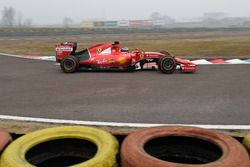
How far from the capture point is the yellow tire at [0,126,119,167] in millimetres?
3277

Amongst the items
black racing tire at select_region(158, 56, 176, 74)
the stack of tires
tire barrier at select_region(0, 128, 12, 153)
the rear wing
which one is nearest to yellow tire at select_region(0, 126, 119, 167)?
the stack of tires

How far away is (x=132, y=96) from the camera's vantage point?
7.52 metres

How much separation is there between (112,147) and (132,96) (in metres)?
4.16

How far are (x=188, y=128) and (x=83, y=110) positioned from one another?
10.3ft

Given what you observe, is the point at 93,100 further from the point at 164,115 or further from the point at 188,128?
the point at 188,128

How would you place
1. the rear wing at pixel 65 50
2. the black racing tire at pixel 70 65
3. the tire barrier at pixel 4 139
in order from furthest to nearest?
the rear wing at pixel 65 50, the black racing tire at pixel 70 65, the tire barrier at pixel 4 139

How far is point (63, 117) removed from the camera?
591 cm

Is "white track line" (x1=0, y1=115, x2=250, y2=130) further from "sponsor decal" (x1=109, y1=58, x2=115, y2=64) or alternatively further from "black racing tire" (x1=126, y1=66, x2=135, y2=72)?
"black racing tire" (x1=126, y1=66, x2=135, y2=72)

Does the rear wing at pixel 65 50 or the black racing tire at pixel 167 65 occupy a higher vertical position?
the rear wing at pixel 65 50

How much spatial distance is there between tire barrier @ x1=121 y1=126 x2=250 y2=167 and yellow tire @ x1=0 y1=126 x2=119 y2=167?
8.0 inches

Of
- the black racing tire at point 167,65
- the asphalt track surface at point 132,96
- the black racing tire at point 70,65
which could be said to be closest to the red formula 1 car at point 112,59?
the black racing tire at point 70,65

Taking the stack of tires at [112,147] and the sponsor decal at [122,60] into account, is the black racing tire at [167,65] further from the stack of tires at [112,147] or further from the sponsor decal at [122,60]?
the stack of tires at [112,147]

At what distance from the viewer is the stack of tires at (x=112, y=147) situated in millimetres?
3224

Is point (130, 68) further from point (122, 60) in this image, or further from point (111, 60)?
point (111, 60)
